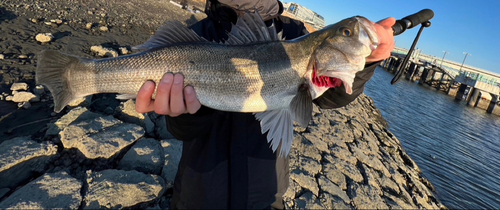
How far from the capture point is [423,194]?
7.64m

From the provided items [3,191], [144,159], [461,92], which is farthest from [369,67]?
[461,92]

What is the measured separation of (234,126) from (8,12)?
13208mm

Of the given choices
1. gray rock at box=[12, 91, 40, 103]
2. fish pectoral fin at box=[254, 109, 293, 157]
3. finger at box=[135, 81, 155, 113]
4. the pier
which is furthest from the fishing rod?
the pier

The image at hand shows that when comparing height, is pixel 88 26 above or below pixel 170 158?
above

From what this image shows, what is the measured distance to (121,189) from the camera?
3877 mm

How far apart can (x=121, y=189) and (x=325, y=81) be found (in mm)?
3385

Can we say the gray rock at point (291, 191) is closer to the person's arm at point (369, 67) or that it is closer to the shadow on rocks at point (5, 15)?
the person's arm at point (369, 67)

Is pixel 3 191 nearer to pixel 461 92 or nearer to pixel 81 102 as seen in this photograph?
pixel 81 102

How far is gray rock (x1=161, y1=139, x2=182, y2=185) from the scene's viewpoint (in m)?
4.54

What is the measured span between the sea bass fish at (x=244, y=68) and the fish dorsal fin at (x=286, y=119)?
0.4 inches

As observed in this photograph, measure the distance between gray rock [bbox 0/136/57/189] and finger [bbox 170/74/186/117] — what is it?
130 inches

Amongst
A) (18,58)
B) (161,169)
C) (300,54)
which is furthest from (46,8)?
(300,54)

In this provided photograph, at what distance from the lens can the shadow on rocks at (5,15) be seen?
9914mm

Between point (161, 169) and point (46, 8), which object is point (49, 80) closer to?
point (161, 169)
